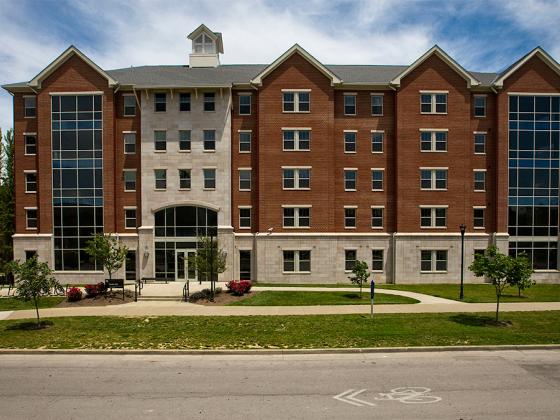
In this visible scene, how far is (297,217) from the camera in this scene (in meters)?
31.1

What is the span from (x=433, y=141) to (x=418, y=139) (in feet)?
4.09

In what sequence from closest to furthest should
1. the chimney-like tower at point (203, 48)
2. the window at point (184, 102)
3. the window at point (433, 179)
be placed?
1. the window at point (184, 102)
2. the window at point (433, 179)
3. the chimney-like tower at point (203, 48)

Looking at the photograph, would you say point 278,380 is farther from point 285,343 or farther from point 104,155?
point 104,155

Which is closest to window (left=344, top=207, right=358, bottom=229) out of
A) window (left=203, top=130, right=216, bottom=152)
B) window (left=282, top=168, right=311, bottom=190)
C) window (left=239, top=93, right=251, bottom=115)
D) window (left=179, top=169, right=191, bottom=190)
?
window (left=282, top=168, right=311, bottom=190)

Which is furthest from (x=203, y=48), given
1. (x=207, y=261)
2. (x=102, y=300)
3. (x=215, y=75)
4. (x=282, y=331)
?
(x=282, y=331)

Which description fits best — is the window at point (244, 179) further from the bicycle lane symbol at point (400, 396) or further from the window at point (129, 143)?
the bicycle lane symbol at point (400, 396)

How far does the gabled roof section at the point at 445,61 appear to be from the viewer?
3073cm

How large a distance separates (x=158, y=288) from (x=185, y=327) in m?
11.4

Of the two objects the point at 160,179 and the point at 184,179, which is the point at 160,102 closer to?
the point at 160,179

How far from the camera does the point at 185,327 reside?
54.0 ft

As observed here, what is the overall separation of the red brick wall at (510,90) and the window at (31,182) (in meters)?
38.2

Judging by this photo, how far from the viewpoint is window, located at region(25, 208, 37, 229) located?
103 feet

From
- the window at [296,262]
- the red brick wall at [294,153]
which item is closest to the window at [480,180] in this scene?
the red brick wall at [294,153]

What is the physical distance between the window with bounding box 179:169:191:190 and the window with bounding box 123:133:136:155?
179 inches
